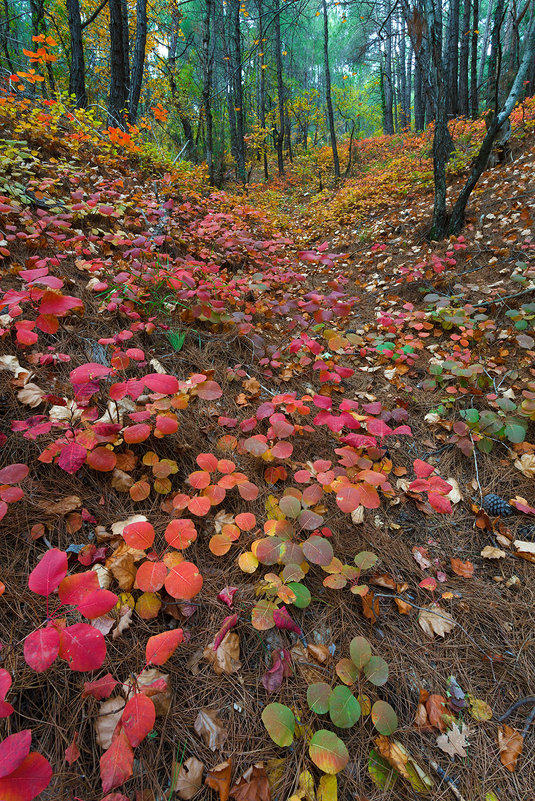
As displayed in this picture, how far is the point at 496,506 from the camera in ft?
5.79

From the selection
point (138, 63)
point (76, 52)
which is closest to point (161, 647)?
point (76, 52)

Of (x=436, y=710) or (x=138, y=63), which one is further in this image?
(x=138, y=63)

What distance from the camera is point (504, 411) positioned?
2195 mm

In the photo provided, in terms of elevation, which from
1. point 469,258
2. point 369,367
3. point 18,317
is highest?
point 469,258

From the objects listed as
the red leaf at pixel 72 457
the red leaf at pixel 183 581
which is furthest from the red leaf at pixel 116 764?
the red leaf at pixel 72 457

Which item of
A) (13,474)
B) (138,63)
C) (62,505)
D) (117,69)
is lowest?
(62,505)

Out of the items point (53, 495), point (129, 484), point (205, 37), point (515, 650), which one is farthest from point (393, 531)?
point (205, 37)

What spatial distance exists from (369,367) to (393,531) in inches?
61.8

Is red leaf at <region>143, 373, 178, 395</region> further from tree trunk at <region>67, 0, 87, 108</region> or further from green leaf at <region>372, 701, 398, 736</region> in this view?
tree trunk at <region>67, 0, 87, 108</region>

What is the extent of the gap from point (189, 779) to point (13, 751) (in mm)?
474

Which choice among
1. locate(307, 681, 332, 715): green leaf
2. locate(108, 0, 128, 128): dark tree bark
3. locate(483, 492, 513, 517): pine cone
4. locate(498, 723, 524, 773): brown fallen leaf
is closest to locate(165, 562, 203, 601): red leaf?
locate(307, 681, 332, 715): green leaf

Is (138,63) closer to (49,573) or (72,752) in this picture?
(49,573)

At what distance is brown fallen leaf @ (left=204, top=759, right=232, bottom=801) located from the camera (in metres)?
0.91

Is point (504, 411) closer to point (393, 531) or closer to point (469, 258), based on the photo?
point (393, 531)
